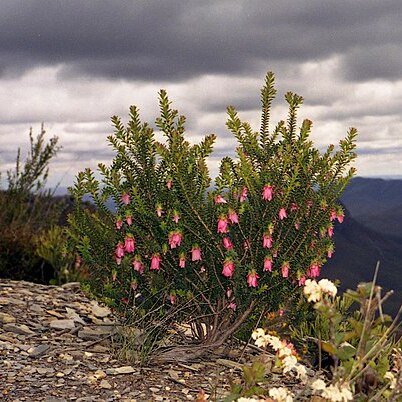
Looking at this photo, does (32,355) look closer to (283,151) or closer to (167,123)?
(167,123)

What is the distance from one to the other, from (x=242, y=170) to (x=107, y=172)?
135 centimetres

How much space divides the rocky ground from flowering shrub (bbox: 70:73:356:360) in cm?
37

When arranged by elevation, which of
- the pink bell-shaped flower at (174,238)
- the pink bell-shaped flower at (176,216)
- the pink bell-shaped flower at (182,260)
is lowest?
the pink bell-shaped flower at (182,260)

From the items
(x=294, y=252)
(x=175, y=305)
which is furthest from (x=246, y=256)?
(x=175, y=305)

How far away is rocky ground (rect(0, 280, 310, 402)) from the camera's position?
579 centimetres

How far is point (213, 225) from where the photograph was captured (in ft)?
20.7

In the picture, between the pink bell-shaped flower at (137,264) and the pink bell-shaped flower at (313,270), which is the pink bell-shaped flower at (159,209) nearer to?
the pink bell-shaped flower at (137,264)

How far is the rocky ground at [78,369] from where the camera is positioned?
19.0 feet

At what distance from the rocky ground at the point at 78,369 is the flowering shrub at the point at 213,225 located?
37 centimetres

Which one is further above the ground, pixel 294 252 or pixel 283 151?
pixel 283 151

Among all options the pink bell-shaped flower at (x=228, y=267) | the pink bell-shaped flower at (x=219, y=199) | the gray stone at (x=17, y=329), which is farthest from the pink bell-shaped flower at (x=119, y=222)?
the gray stone at (x=17, y=329)

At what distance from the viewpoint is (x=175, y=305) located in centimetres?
672

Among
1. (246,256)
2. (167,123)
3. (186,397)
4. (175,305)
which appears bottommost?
(186,397)

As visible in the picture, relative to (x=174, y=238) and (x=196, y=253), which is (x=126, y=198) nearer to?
(x=174, y=238)
